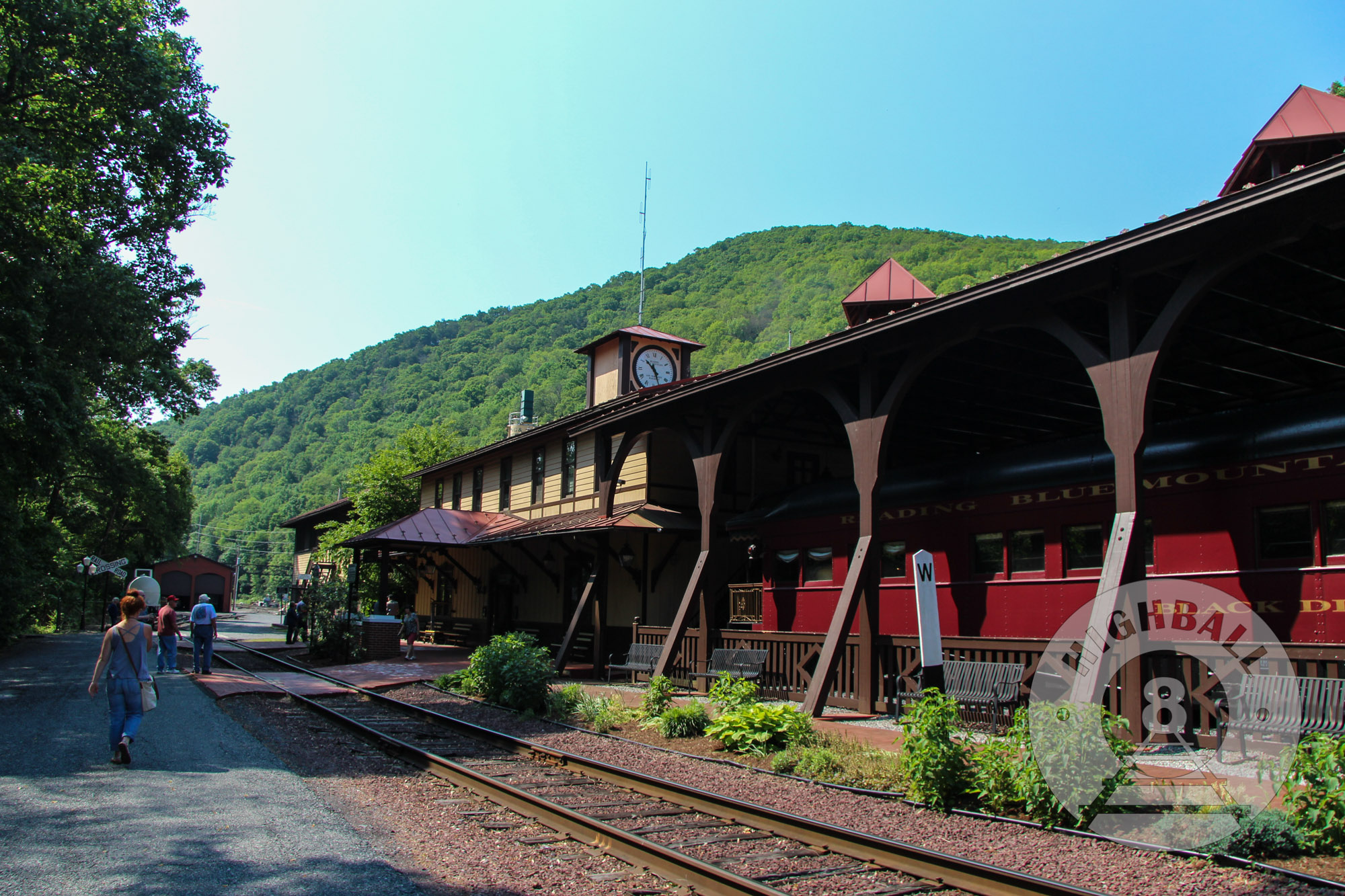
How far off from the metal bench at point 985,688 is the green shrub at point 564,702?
16.4 ft

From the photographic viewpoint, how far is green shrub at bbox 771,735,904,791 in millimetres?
8352

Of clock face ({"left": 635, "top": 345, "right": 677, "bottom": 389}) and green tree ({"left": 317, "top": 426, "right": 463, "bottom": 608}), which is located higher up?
clock face ({"left": 635, "top": 345, "right": 677, "bottom": 389})

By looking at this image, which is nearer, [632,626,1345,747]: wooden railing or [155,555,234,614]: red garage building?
[632,626,1345,747]: wooden railing

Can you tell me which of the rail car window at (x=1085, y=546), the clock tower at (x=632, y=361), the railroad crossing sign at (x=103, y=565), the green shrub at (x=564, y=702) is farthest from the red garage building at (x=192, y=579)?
the rail car window at (x=1085, y=546)

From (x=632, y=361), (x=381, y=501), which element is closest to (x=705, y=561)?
(x=632, y=361)

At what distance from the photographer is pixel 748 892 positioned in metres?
5.33

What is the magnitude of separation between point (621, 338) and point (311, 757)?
17.9 meters

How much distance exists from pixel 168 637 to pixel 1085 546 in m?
17.7

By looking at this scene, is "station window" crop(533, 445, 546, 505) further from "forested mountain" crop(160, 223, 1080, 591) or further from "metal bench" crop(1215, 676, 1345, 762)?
"metal bench" crop(1215, 676, 1345, 762)

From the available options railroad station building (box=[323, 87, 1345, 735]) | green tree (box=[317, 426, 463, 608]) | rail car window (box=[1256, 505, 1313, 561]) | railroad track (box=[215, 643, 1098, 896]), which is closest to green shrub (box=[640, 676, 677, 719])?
railroad station building (box=[323, 87, 1345, 735])

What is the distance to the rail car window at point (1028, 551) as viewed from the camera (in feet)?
40.0

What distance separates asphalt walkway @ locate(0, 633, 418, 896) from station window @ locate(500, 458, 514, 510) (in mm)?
16875

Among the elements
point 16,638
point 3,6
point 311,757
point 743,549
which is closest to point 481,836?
point 311,757

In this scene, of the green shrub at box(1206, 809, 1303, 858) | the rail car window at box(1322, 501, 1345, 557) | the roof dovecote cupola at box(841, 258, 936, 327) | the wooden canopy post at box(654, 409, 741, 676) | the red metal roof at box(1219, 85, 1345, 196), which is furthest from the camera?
the roof dovecote cupola at box(841, 258, 936, 327)
